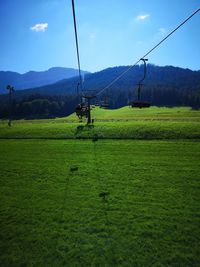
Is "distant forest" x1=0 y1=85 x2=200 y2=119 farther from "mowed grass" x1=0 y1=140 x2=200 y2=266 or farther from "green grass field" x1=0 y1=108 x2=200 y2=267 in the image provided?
"mowed grass" x1=0 y1=140 x2=200 y2=266

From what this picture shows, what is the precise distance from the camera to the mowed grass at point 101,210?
1052 cm

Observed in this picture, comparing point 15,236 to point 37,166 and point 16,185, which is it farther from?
point 37,166

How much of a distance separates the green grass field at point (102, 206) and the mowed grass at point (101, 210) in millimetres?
49

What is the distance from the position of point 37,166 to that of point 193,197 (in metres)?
16.6

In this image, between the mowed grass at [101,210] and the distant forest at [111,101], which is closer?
the mowed grass at [101,210]

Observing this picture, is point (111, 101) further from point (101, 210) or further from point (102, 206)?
point (101, 210)

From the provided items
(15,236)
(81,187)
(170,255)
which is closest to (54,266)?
(15,236)

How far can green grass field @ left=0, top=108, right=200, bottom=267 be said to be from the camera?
10.6 meters

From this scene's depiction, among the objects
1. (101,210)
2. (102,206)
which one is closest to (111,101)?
(102,206)

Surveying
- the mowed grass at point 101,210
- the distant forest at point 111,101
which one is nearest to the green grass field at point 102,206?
the mowed grass at point 101,210

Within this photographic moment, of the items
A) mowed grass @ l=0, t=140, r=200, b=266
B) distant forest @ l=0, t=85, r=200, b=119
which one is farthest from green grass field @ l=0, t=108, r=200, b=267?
distant forest @ l=0, t=85, r=200, b=119

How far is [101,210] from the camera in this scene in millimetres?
14352

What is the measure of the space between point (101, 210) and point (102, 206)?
52 cm

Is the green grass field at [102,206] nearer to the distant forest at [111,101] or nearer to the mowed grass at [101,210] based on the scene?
the mowed grass at [101,210]
